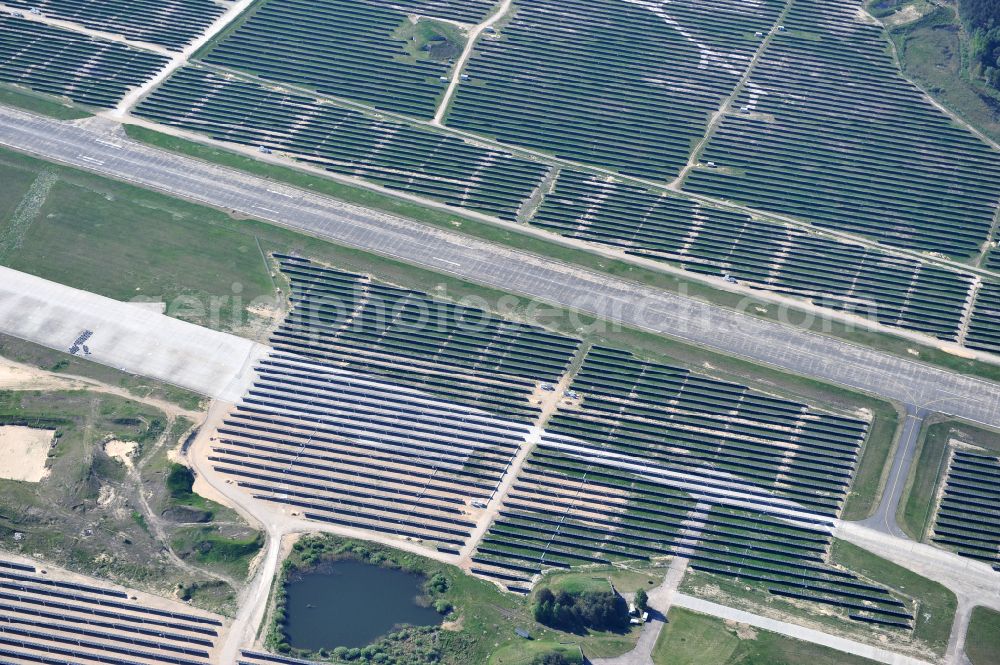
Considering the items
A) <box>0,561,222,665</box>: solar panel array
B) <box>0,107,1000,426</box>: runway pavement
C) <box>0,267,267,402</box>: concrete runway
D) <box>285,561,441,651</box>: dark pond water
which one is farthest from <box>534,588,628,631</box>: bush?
<box>0,267,267,402</box>: concrete runway

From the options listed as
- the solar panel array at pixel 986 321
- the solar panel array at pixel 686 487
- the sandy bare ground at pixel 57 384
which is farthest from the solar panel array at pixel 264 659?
the solar panel array at pixel 986 321

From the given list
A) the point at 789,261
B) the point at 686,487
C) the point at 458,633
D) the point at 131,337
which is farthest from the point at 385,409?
the point at 789,261

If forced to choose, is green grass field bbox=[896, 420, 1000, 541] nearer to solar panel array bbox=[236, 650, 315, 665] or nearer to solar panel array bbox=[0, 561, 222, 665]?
solar panel array bbox=[236, 650, 315, 665]

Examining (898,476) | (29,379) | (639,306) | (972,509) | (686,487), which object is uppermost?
(29,379)

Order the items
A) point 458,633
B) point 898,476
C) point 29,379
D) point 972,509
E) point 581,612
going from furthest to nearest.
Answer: point 29,379 < point 898,476 < point 972,509 < point 458,633 < point 581,612

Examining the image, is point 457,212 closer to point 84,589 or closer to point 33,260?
point 33,260

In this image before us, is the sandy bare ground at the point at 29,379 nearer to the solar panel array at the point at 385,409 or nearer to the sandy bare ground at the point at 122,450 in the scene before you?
the sandy bare ground at the point at 122,450

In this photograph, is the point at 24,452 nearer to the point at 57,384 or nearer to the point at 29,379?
the point at 57,384
